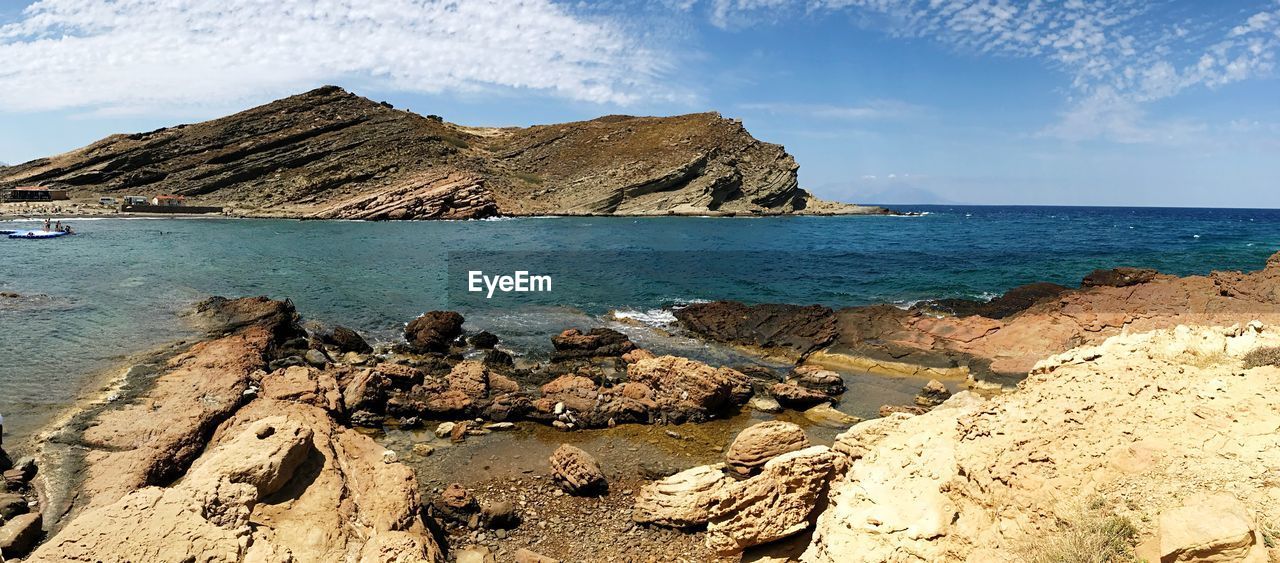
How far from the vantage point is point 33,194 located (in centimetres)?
7306

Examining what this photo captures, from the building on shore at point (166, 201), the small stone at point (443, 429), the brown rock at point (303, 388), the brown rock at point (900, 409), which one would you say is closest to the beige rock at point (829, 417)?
the brown rock at point (900, 409)

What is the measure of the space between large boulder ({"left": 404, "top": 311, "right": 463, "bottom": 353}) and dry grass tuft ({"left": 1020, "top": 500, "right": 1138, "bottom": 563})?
51.5ft

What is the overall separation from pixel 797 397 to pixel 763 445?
4984 millimetres

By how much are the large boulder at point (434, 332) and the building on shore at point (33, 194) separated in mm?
84678

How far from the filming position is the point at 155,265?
31.2 meters

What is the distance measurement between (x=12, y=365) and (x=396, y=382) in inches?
335

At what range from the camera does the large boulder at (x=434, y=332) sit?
690 inches

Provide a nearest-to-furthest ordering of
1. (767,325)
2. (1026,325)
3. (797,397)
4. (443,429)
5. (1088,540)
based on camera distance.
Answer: (1088,540) → (443,429) → (797,397) → (1026,325) → (767,325)

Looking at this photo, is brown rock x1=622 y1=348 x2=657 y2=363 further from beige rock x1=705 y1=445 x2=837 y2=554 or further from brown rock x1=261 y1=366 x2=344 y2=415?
beige rock x1=705 y1=445 x2=837 y2=554

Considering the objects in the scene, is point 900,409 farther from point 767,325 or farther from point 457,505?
point 457,505

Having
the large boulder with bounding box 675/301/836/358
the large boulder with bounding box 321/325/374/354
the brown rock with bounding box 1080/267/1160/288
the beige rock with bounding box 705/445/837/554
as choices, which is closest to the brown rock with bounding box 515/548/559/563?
the beige rock with bounding box 705/445/837/554

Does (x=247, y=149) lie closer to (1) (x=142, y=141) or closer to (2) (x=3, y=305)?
(1) (x=142, y=141)

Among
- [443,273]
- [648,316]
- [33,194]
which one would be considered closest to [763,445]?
[648,316]

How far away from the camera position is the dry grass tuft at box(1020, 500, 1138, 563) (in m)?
4.05
